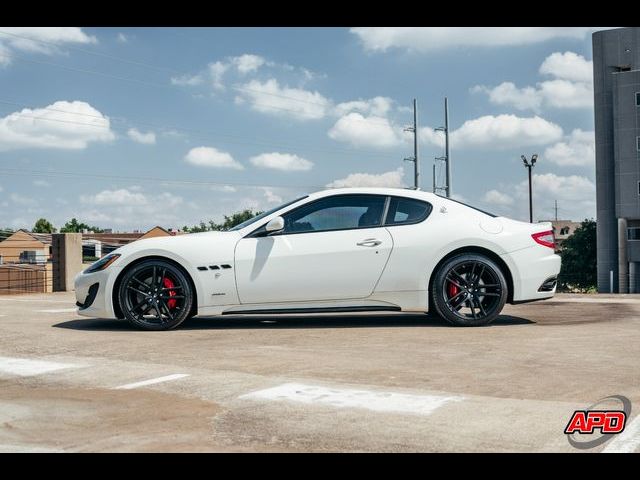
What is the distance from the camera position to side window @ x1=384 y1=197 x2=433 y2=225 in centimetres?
802

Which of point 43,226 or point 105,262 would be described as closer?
point 105,262

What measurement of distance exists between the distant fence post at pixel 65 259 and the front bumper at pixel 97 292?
33.9 feet

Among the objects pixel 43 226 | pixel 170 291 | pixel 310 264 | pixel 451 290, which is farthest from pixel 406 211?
pixel 43 226

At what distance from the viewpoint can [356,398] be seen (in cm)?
441

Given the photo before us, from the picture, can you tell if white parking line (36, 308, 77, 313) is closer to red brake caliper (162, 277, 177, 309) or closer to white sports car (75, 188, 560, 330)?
white sports car (75, 188, 560, 330)

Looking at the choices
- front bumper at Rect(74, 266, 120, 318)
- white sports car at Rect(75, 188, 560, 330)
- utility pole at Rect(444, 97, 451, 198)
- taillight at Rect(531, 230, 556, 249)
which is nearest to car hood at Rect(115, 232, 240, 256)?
white sports car at Rect(75, 188, 560, 330)

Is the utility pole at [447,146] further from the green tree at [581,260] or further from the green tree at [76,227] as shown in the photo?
the green tree at [76,227]

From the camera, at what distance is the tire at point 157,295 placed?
25.7ft

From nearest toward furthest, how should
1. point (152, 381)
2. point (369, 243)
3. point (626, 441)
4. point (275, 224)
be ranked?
point (626, 441) → point (152, 381) → point (275, 224) → point (369, 243)

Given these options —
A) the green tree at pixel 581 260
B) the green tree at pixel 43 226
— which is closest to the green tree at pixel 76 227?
the green tree at pixel 43 226

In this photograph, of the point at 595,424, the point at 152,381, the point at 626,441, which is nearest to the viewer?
the point at 626,441

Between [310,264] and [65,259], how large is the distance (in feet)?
38.7

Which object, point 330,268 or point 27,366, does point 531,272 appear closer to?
point 330,268
